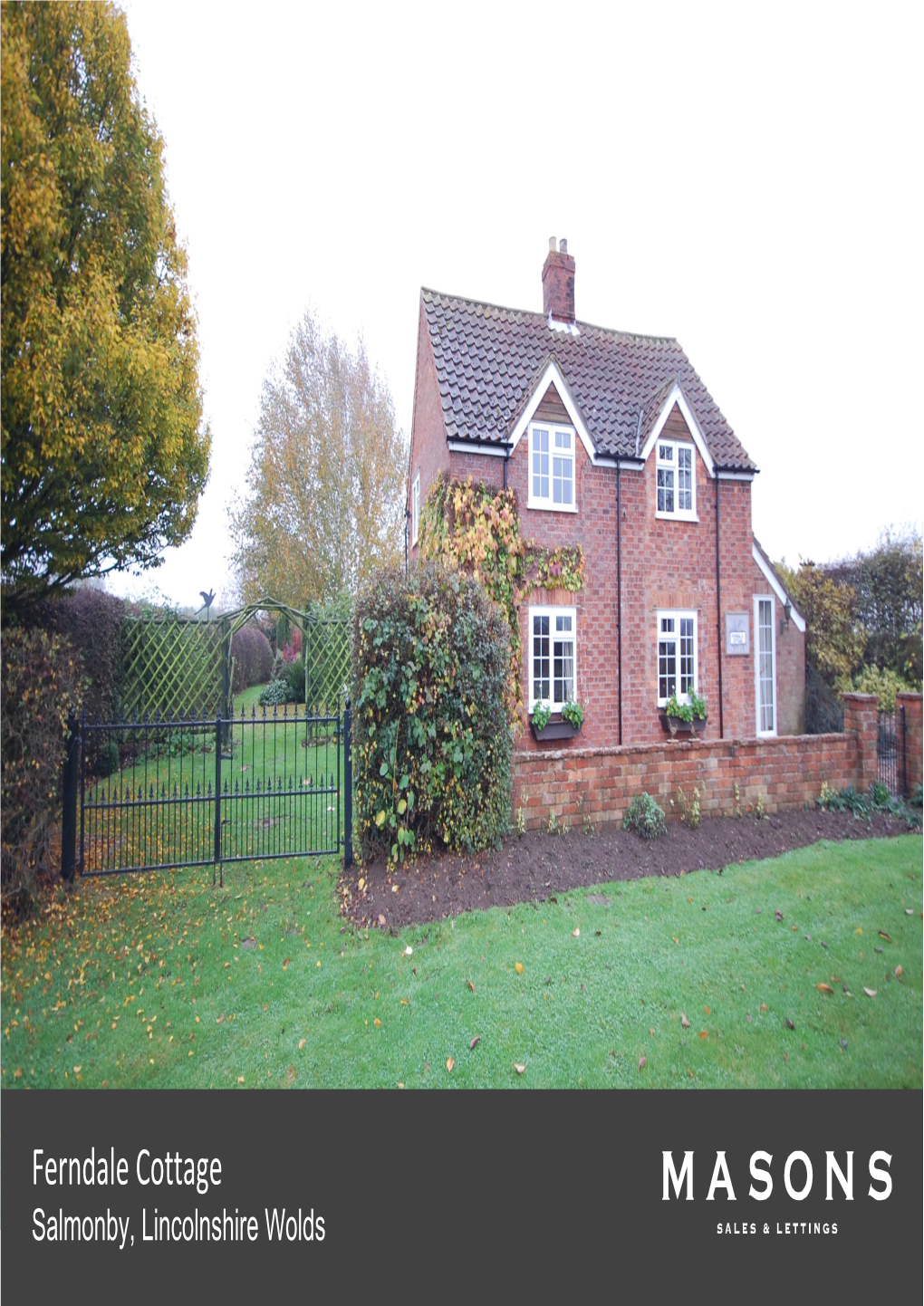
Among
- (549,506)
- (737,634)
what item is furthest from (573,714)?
(737,634)

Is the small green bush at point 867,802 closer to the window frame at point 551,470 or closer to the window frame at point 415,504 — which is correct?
the window frame at point 551,470

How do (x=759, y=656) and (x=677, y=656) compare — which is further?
(x=759, y=656)

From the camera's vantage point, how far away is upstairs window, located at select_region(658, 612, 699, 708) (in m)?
11.1

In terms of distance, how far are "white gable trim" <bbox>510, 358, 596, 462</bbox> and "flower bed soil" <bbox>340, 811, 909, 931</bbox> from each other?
23.4 feet

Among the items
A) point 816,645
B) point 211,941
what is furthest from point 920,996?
point 816,645

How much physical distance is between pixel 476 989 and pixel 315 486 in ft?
64.6

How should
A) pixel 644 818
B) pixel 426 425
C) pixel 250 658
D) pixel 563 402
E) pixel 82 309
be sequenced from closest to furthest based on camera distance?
pixel 82 309 → pixel 644 818 → pixel 563 402 → pixel 426 425 → pixel 250 658

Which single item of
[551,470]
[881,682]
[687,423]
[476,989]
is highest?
[687,423]

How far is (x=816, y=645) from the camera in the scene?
41.6 ft

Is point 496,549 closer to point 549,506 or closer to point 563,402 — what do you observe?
point 549,506

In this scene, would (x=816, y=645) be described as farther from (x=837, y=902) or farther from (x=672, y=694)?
(x=837, y=902)

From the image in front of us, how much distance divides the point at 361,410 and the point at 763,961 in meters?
21.8

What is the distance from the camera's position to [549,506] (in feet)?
34.1

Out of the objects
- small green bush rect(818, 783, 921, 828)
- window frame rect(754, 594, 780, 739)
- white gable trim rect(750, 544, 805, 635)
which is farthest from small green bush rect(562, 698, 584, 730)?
white gable trim rect(750, 544, 805, 635)
